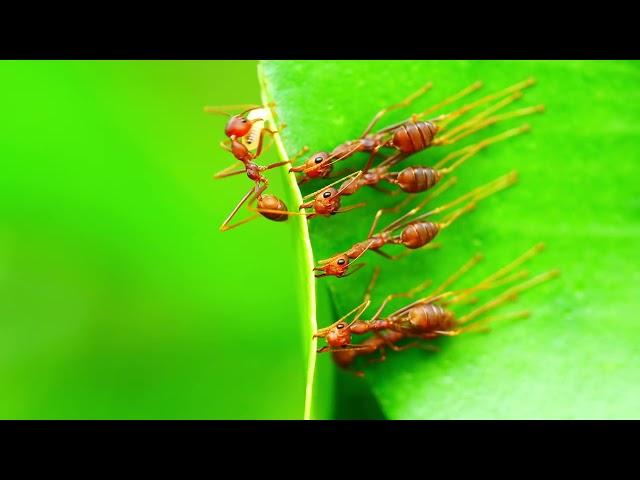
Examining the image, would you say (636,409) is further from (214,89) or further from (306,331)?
(214,89)

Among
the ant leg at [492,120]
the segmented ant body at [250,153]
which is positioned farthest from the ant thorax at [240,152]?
the ant leg at [492,120]

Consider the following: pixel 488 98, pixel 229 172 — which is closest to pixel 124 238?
pixel 229 172

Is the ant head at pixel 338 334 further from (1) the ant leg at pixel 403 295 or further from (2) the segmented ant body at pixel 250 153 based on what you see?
(2) the segmented ant body at pixel 250 153

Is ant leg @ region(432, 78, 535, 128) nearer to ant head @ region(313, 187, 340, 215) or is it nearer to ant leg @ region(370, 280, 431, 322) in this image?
ant head @ region(313, 187, 340, 215)

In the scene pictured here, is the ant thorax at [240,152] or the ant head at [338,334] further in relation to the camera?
the ant thorax at [240,152]

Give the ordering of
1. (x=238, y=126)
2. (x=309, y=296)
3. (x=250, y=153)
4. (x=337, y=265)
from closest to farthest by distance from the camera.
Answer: (x=309, y=296), (x=337, y=265), (x=238, y=126), (x=250, y=153)

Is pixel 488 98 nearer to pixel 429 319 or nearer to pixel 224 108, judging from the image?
pixel 429 319

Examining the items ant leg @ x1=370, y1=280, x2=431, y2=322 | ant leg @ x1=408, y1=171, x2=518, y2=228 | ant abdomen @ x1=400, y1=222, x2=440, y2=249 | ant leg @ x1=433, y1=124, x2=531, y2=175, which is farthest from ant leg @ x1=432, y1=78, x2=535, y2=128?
ant leg @ x1=370, y1=280, x2=431, y2=322
